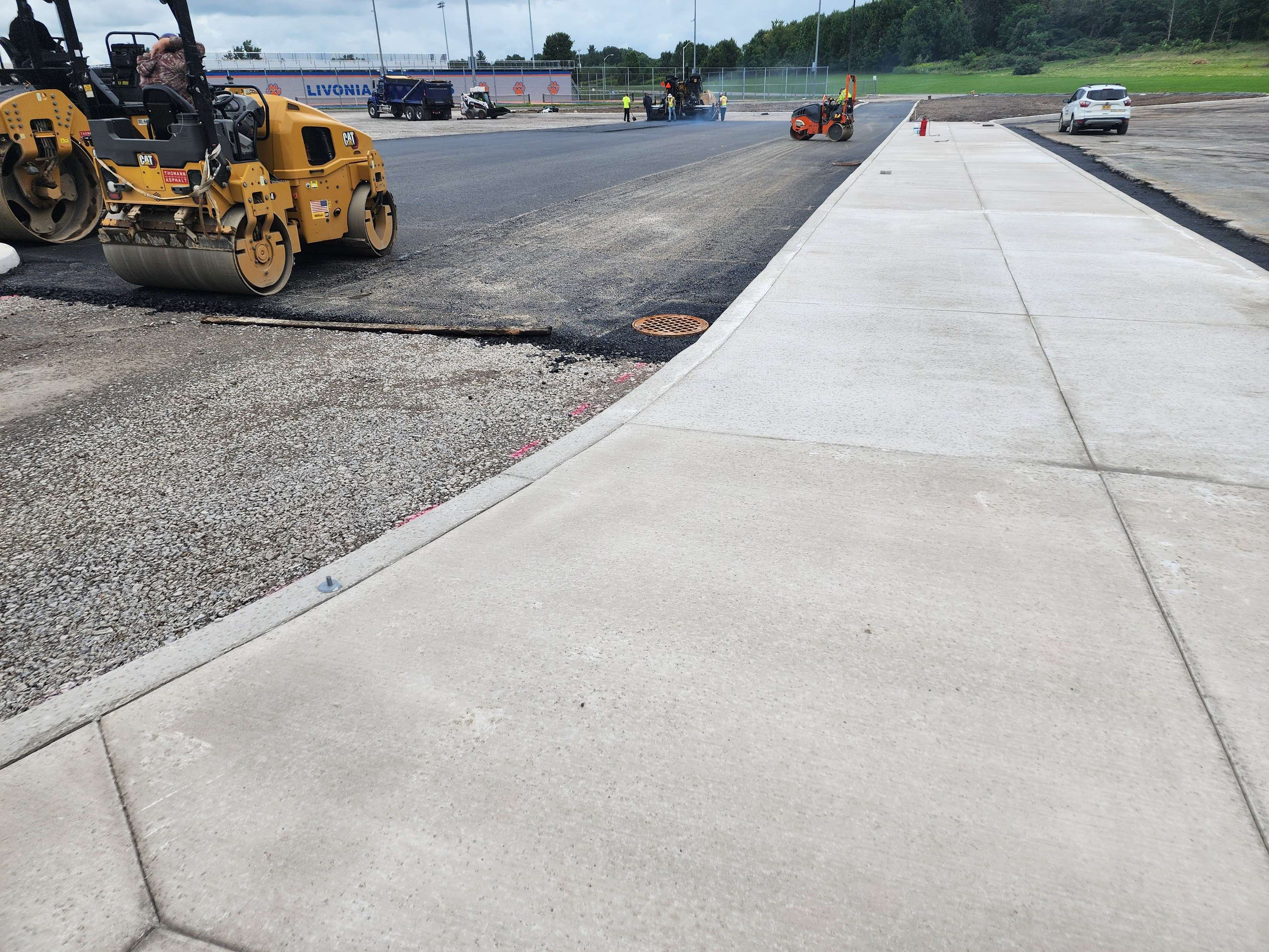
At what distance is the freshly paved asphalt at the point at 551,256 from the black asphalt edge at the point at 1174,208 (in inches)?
214

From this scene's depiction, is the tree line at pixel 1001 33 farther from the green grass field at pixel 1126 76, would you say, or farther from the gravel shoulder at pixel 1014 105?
the gravel shoulder at pixel 1014 105

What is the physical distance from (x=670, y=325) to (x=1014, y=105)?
5411cm

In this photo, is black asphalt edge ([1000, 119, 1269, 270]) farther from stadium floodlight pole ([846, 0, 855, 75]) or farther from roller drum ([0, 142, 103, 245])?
stadium floodlight pole ([846, 0, 855, 75])

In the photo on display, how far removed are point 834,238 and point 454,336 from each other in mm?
5587

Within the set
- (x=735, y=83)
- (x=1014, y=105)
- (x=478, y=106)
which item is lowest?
(x=1014, y=105)

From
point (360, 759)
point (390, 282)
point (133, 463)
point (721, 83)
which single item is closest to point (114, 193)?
point (390, 282)

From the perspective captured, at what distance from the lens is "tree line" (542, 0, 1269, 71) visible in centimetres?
10344

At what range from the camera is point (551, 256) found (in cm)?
1019

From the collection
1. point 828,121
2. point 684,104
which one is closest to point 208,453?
point 828,121

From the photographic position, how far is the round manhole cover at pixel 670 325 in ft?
22.9

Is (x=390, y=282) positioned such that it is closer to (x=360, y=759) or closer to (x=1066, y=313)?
(x=1066, y=313)

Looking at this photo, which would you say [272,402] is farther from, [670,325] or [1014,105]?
[1014,105]

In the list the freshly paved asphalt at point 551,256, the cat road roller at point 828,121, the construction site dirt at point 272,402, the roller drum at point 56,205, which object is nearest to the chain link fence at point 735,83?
the cat road roller at point 828,121

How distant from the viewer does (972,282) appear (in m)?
8.02
